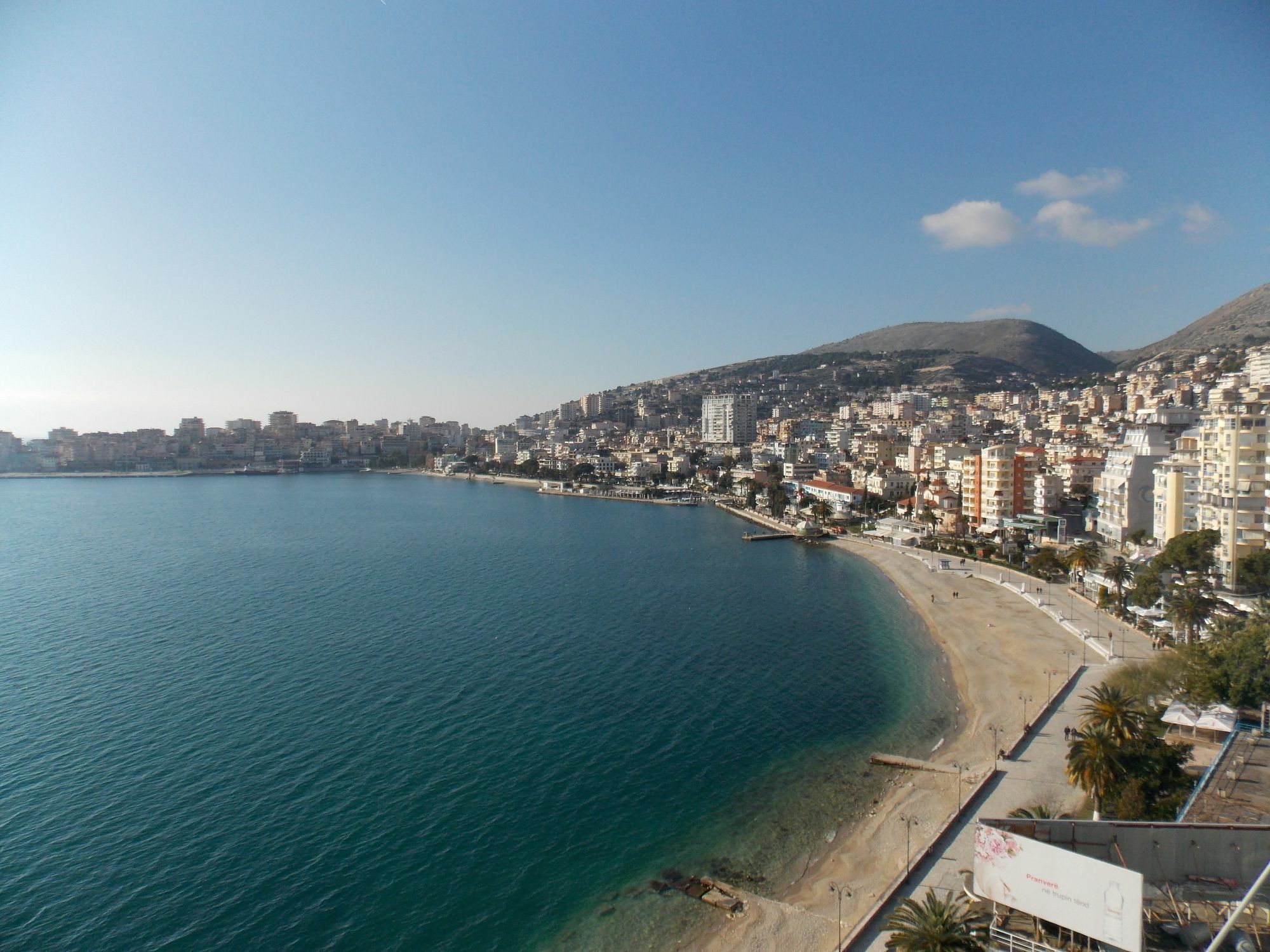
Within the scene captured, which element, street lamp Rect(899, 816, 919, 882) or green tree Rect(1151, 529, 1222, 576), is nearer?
street lamp Rect(899, 816, 919, 882)

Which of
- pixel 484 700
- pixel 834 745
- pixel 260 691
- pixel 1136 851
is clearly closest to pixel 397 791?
pixel 484 700

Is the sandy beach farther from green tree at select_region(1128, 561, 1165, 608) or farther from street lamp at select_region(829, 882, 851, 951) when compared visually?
green tree at select_region(1128, 561, 1165, 608)

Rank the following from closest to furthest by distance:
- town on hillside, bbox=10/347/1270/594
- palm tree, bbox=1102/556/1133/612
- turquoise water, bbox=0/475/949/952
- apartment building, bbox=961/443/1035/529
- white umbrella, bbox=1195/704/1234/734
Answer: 1. turquoise water, bbox=0/475/949/952
2. white umbrella, bbox=1195/704/1234/734
3. palm tree, bbox=1102/556/1133/612
4. town on hillside, bbox=10/347/1270/594
5. apartment building, bbox=961/443/1035/529

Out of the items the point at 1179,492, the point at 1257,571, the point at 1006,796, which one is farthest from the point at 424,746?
the point at 1179,492

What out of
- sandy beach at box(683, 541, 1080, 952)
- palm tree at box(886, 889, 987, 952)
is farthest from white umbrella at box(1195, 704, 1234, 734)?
palm tree at box(886, 889, 987, 952)

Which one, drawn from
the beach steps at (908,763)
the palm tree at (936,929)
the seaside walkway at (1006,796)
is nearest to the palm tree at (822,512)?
the seaside walkway at (1006,796)

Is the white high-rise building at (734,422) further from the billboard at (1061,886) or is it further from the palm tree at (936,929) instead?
the billboard at (1061,886)

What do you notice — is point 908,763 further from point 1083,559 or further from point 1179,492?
point 1179,492
